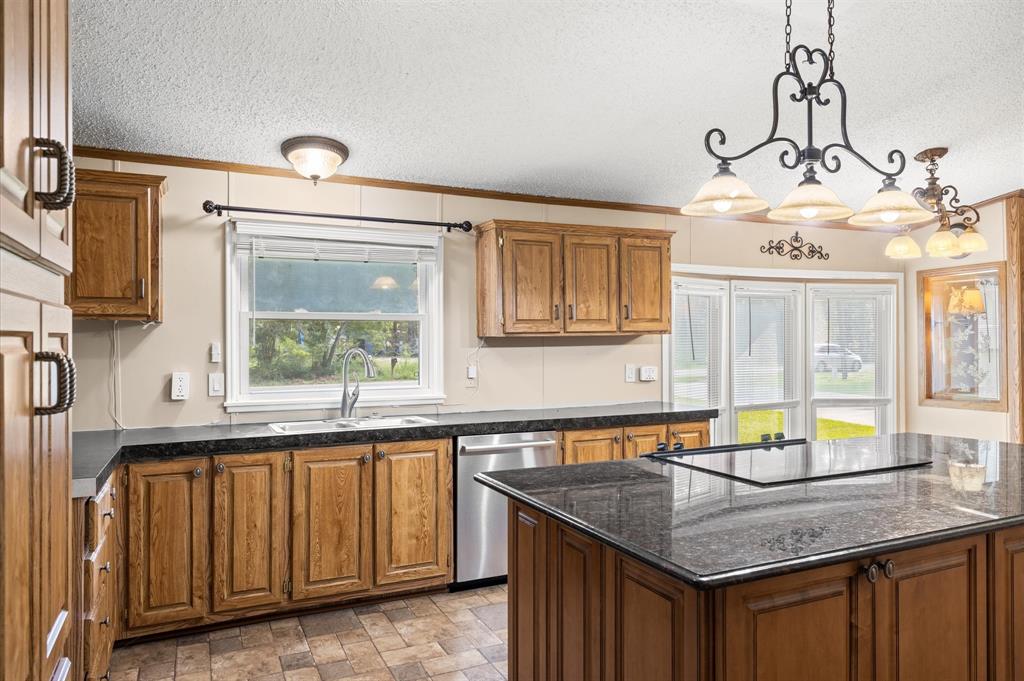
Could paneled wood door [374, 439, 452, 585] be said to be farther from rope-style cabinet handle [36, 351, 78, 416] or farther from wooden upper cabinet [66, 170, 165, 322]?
rope-style cabinet handle [36, 351, 78, 416]

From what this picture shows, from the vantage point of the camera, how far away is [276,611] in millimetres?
3438

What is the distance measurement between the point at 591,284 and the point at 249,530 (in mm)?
2436

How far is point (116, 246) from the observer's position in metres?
3.19

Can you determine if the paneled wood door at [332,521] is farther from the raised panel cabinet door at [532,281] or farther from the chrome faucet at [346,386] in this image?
the raised panel cabinet door at [532,281]

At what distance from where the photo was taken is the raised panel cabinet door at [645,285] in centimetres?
453

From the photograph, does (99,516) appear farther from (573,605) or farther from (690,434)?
(690,434)

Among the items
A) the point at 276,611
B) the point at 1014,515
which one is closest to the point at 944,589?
the point at 1014,515

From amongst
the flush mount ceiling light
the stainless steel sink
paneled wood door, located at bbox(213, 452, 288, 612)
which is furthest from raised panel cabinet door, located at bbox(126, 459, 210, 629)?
the flush mount ceiling light

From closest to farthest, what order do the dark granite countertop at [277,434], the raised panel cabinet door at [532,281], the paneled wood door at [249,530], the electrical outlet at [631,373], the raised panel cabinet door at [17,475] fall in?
the raised panel cabinet door at [17,475], the dark granite countertop at [277,434], the paneled wood door at [249,530], the raised panel cabinet door at [532,281], the electrical outlet at [631,373]

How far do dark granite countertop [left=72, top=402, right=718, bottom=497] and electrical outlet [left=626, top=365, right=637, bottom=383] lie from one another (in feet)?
1.24

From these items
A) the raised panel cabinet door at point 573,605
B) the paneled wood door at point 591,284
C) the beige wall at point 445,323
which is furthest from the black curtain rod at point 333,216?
the raised panel cabinet door at point 573,605

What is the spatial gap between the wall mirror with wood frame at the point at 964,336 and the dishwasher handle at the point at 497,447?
3697 millimetres

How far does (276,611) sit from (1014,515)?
3.10m

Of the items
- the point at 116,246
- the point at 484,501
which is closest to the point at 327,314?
the point at 116,246
